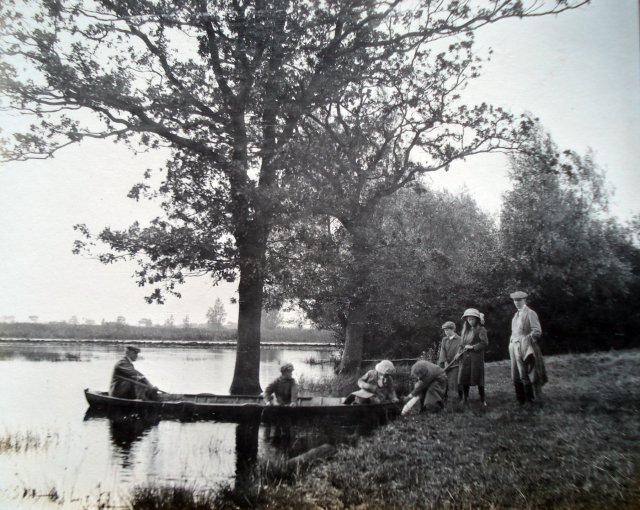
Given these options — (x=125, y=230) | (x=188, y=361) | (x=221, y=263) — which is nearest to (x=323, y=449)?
(x=221, y=263)

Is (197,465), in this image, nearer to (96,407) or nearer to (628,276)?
(96,407)

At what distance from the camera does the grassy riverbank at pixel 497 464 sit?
4723 millimetres

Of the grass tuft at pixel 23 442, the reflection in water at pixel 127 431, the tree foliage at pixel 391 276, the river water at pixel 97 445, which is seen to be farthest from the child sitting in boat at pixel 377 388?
the grass tuft at pixel 23 442

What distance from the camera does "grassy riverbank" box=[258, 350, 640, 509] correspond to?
4723 millimetres

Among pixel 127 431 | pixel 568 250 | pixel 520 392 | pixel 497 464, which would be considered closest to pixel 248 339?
pixel 127 431

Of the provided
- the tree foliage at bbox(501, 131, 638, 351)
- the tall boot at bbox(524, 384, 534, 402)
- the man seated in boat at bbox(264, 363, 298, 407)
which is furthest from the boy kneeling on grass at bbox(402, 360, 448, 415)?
the tree foliage at bbox(501, 131, 638, 351)

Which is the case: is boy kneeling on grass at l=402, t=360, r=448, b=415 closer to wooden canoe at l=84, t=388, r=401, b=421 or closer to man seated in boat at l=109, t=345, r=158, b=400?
wooden canoe at l=84, t=388, r=401, b=421

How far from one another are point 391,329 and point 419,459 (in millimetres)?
11765

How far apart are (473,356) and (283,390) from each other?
4175 millimetres

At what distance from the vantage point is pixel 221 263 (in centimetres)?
1142

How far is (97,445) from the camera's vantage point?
314 inches

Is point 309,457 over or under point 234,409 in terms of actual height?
under

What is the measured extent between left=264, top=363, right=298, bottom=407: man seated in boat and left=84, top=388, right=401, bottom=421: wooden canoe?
22 cm

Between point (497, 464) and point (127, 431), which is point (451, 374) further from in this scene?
point (127, 431)
